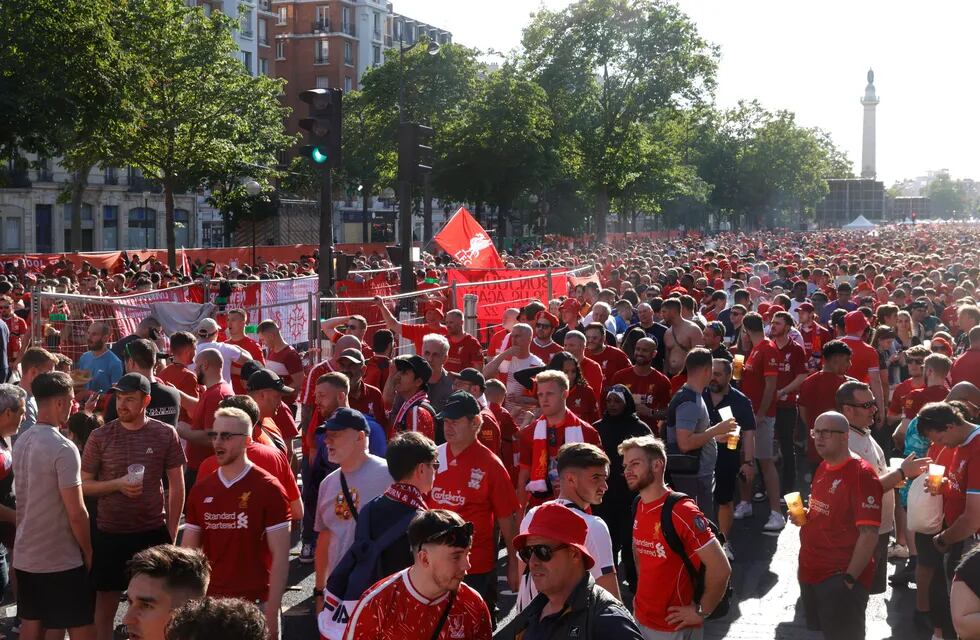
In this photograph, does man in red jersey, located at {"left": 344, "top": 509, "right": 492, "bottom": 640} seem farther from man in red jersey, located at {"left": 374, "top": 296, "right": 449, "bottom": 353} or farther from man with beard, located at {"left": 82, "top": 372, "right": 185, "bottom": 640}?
man in red jersey, located at {"left": 374, "top": 296, "right": 449, "bottom": 353}

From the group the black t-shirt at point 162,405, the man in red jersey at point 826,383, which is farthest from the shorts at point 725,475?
the black t-shirt at point 162,405

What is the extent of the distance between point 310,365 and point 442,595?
29.9ft

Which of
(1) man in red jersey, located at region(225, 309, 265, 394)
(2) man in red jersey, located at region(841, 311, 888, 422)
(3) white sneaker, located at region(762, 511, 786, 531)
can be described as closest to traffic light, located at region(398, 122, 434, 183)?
(1) man in red jersey, located at region(225, 309, 265, 394)

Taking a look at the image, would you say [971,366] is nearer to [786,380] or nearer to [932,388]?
[932,388]

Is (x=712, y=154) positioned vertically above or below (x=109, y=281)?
above

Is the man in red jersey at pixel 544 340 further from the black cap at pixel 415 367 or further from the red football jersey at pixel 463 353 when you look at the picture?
the black cap at pixel 415 367

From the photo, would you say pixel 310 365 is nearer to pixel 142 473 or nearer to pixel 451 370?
pixel 451 370

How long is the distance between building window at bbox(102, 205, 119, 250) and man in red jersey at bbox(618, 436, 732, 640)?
6267 centimetres

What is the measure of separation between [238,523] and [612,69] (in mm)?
52939

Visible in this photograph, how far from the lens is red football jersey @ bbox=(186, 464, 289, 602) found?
211 inches

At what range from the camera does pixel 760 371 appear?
36.1ft

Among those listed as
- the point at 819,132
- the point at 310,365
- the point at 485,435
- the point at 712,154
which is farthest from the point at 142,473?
the point at 819,132

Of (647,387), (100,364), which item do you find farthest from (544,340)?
(100,364)

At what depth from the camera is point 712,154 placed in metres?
99.6
